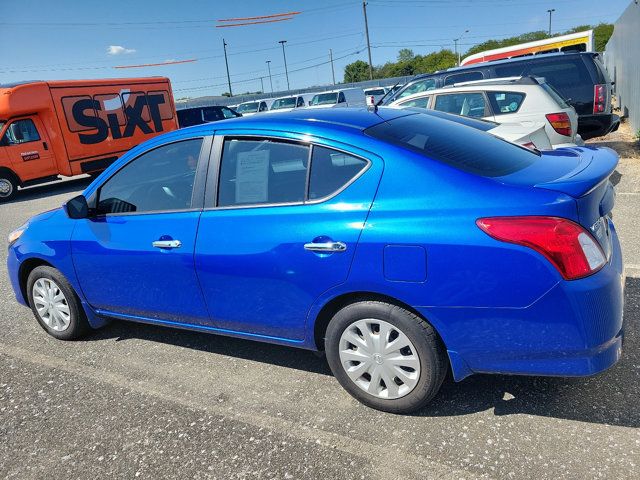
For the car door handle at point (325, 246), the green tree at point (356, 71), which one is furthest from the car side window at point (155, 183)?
the green tree at point (356, 71)

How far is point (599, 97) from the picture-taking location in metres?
8.62

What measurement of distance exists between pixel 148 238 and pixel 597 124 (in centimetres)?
826

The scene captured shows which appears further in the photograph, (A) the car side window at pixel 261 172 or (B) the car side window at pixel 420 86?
(B) the car side window at pixel 420 86

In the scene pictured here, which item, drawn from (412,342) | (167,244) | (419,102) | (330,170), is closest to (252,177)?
(330,170)

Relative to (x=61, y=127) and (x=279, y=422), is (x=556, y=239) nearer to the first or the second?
(x=279, y=422)

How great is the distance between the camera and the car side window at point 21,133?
1318cm

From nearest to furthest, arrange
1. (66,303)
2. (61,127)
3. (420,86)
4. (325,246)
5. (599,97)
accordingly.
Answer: (325,246) < (66,303) < (599,97) < (420,86) < (61,127)

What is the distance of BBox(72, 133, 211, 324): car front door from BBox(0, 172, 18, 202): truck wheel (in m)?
11.7

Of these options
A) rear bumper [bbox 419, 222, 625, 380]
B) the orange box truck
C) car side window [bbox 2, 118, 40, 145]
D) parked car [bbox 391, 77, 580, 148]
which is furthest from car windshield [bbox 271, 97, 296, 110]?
rear bumper [bbox 419, 222, 625, 380]

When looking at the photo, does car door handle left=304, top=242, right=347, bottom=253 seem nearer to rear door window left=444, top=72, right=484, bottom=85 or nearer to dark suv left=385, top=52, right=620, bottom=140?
dark suv left=385, top=52, right=620, bottom=140

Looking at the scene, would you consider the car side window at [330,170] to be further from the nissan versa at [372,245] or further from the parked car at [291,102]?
the parked car at [291,102]

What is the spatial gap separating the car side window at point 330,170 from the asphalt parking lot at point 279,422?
4.04 ft

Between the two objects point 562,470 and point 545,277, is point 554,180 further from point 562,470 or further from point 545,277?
point 562,470

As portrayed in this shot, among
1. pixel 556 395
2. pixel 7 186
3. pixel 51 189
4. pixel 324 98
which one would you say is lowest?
pixel 556 395
